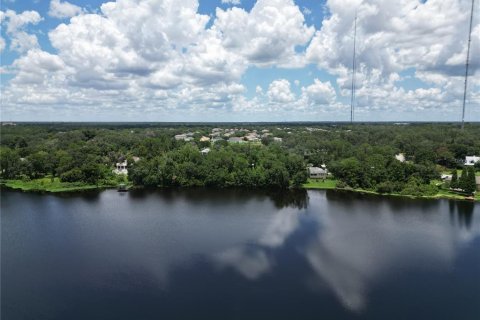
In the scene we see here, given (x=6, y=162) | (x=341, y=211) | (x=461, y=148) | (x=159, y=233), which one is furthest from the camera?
(x=461, y=148)

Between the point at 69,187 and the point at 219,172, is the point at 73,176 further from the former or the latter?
the point at 219,172

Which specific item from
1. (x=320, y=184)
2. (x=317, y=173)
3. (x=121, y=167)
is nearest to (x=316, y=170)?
(x=317, y=173)

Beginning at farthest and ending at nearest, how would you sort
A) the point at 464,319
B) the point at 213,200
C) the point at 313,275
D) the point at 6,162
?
the point at 6,162, the point at 213,200, the point at 313,275, the point at 464,319

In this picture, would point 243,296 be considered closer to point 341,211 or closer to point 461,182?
point 341,211

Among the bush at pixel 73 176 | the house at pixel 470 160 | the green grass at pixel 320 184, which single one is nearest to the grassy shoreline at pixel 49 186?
the bush at pixel 73 176

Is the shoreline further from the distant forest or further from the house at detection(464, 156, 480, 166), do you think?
the house at detection(464, 156, 480, 166)

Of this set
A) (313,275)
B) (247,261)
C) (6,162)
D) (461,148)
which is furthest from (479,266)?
(6,162)
